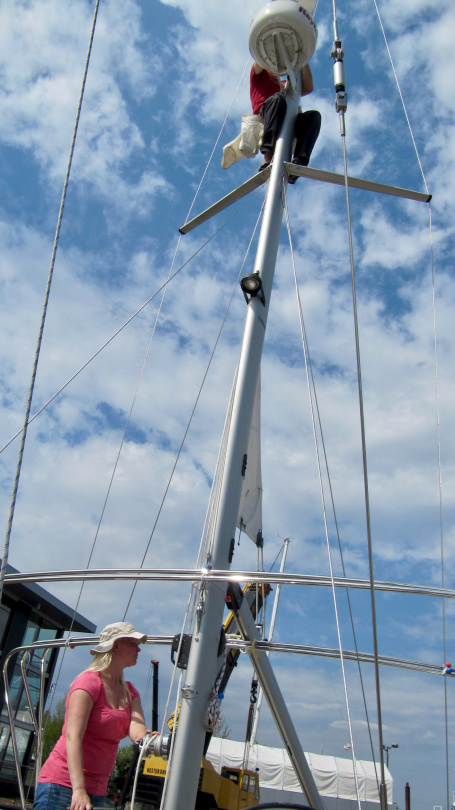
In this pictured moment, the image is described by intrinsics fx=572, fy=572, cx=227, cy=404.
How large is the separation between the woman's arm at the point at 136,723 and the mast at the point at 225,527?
0.63m

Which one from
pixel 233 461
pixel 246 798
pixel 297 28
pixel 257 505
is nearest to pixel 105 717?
pixel 233 461

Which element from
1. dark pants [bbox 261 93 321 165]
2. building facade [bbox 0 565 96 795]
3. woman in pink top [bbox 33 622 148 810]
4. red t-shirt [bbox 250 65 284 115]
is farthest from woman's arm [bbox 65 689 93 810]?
building facade [bbox 0 565 96 795]

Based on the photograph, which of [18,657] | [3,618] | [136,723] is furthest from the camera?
[3,618]

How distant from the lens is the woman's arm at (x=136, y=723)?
7.95 feet

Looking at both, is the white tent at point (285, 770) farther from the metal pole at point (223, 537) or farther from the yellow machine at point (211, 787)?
the metal pole at point (223, 537)

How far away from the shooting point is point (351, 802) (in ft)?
88.7

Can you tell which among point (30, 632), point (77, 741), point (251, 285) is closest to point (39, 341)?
point (77, 741)

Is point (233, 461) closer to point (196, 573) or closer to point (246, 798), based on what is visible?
point (196, 573)

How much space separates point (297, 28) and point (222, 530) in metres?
4.26

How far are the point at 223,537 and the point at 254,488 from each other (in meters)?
1.61

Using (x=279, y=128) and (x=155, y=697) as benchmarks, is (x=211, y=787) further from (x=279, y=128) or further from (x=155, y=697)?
(x=279, y=128)

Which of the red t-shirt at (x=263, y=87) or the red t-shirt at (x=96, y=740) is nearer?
the red t-shirt at (x=96, y=740)

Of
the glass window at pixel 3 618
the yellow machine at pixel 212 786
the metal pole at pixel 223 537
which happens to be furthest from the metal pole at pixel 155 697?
the metal pole at pixel 223 537

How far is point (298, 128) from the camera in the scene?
5312 mm
